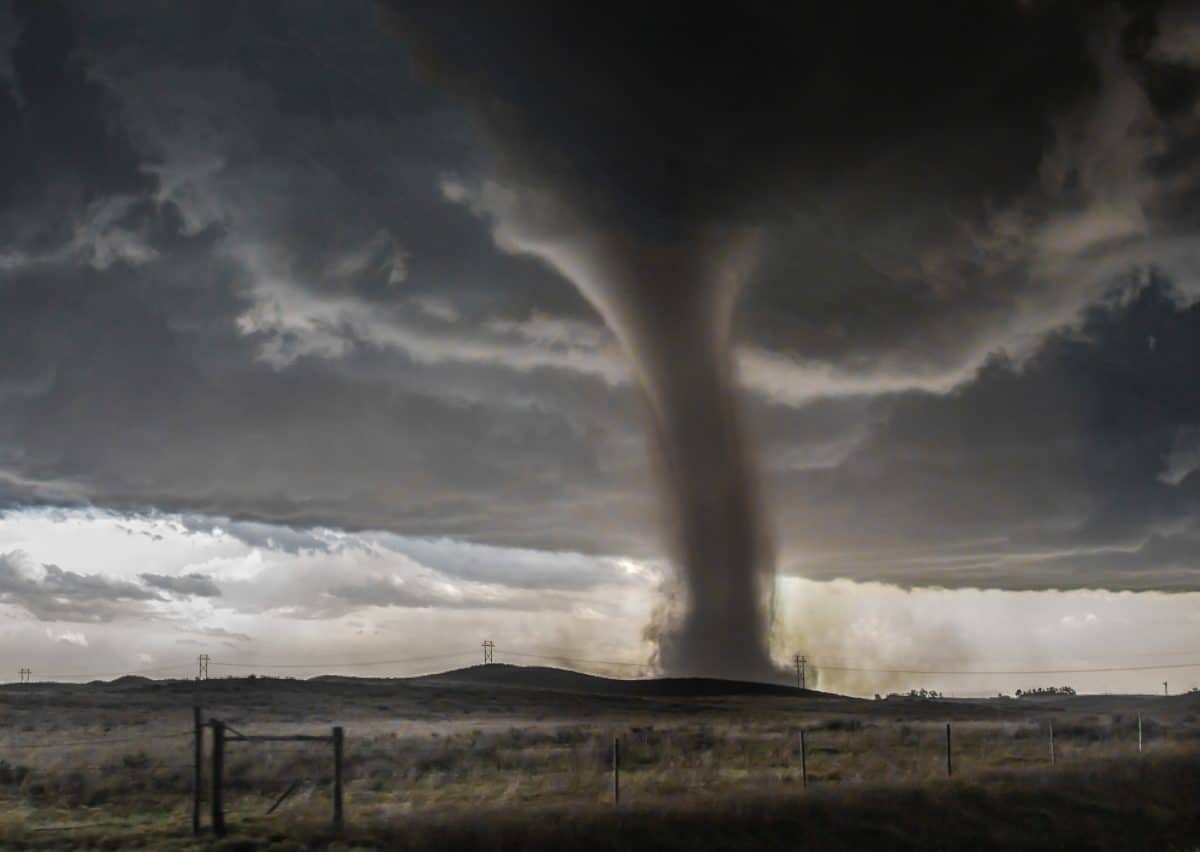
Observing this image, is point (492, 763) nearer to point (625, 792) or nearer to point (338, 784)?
point (625, 792)

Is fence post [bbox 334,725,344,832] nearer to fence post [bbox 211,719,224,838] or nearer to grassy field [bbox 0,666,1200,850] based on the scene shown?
grassy field [bbox 0,666,1200,850]

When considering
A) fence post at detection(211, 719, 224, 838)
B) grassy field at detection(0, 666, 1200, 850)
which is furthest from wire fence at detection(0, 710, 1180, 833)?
grassy field at detection(0, 666, 1200, 850)

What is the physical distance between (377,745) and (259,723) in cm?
2698

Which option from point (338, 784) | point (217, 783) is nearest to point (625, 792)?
point (338, 784)

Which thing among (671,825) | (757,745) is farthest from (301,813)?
(757,745)

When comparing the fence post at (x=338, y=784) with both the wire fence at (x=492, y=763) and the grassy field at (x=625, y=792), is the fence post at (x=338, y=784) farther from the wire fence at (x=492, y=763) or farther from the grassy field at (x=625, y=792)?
the grassy field at (x=625, y=792)

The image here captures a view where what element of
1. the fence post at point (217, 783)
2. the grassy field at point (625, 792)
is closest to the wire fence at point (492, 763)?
the fence post at point (217, 783)

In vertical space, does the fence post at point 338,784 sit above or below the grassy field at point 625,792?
above

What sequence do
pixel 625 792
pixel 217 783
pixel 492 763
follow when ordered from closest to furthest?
pixel 217 783 < pixel 625 792 < pixel 492 763

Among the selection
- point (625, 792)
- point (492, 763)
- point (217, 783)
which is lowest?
point (492, 763)

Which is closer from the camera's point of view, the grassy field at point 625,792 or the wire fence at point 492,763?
the grassy field at point 625,792

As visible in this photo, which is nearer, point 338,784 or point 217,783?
point 217,783

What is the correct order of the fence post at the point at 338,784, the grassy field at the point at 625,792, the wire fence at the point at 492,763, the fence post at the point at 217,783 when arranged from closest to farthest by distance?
the fence post at the point at 217,783 < the fence post at the point at 338,784 < the grassy field at the point at 625,792 < the wire fence at the point at 492,763

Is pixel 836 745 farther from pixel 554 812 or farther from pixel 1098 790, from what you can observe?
pixel 554 812
